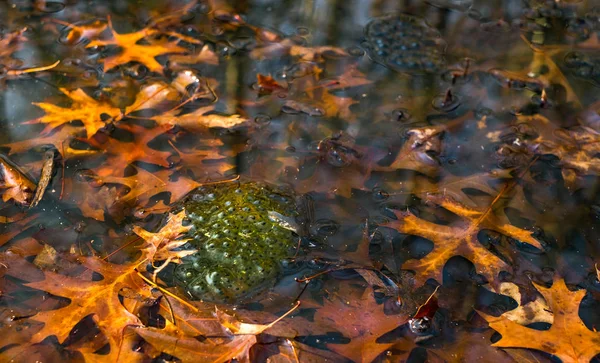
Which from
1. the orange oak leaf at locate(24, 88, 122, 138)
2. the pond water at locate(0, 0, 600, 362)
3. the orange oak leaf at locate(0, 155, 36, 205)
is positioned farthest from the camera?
the orange oak leaf at locate(24, 88, 122, 138)

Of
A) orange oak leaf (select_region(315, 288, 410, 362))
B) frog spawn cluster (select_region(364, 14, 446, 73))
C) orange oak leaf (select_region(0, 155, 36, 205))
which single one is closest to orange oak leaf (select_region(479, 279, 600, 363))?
orange oak leaf (select_region(315, 288, 410, 362))

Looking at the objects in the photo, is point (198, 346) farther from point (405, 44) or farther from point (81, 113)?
point (405, 44)

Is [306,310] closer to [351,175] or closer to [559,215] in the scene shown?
[351,175]

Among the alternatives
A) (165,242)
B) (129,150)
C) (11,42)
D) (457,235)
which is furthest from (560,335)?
(11,42)

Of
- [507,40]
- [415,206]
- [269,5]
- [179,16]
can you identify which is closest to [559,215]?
[415,206]

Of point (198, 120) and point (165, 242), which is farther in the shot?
point (198, 120)

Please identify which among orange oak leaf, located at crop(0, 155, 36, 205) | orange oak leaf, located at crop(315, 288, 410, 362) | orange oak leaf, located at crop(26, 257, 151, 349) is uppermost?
orange oak leaf, located at crop(0, 155, 36, 205)

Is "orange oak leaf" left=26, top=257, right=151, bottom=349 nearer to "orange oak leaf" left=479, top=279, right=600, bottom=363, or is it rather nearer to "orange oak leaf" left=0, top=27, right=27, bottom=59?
"orange oak leaf" left=479, top=279, right=600, bottom=363
